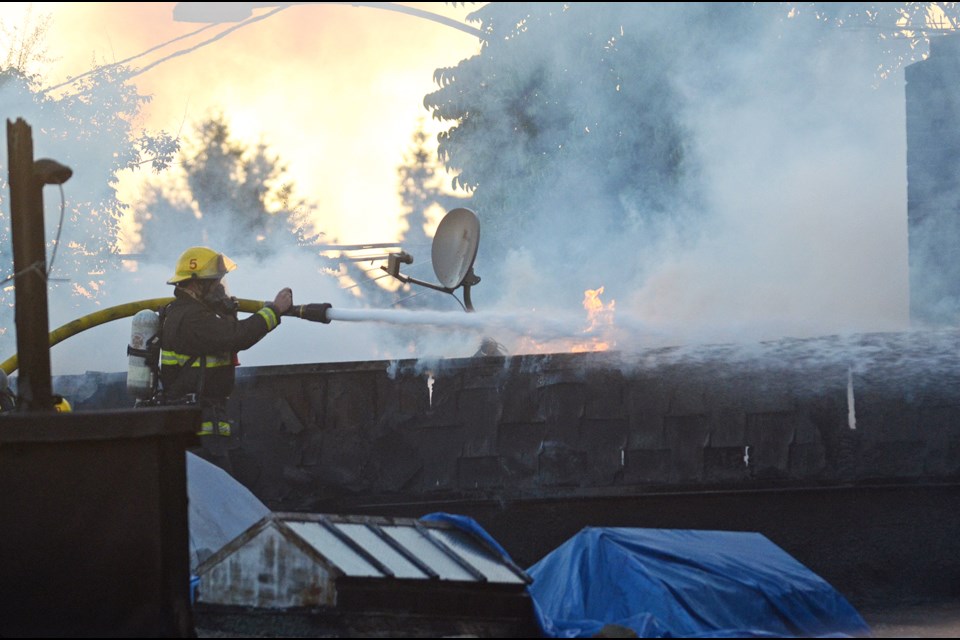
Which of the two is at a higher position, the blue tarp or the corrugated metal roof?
the corrugated metal roof

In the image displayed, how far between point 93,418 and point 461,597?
1.76 metres

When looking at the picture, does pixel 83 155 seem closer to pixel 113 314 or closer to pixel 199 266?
pixel 113 314

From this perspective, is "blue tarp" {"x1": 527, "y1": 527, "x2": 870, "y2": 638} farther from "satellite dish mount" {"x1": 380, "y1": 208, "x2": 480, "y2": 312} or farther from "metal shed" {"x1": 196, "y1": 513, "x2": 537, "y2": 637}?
"satellite dish mount" {"x1": 380, "y1": 208, "x2": 480, "y2": 312}

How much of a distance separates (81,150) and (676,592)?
15.9 meters

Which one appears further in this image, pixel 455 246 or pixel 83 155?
pixel 83 155

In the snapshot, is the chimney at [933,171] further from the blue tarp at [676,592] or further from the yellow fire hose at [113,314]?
the blue tarp at [676,592]

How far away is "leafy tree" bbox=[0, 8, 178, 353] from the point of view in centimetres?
1919

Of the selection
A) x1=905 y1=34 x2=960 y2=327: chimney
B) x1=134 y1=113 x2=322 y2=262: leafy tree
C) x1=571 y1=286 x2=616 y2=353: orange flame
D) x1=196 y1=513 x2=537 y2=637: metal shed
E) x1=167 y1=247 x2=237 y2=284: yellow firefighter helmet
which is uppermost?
x1=134 y1=113 x2=322 y2=262: leafy tree

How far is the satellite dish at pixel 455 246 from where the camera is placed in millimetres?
10617

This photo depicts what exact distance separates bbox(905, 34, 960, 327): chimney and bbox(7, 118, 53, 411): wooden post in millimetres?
10716

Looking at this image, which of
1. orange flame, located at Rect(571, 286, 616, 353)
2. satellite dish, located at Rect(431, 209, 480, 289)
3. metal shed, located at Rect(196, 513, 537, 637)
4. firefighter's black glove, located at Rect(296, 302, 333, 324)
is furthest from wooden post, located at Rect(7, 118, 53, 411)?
orange flame, located at Rect(571, 286, 616, 353)

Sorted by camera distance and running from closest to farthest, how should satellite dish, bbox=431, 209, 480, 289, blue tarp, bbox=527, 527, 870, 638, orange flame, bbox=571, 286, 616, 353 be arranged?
blue tarp, bbox=527, 527, 870, 638
orange flame, bbox=571, 286, 616, 353
satellite dish, bbox=431, 209, 480, 289

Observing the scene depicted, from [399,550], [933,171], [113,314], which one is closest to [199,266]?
[113,314]

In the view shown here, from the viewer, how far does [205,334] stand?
8.87 meters
